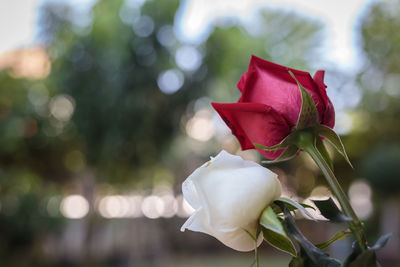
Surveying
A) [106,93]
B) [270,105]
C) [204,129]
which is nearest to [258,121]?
[270,105]

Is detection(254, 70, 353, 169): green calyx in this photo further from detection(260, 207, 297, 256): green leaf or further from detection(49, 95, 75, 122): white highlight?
detection(49, 95, 75, 122): white highlight

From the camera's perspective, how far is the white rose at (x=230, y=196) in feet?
0.78

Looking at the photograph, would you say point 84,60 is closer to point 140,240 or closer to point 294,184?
point 140,240

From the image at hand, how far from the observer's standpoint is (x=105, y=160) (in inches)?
236

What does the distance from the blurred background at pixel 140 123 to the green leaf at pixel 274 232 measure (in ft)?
13.7

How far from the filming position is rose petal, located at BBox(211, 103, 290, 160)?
270mm

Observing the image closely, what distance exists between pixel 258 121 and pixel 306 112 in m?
0.03

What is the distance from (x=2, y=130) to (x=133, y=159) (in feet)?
6.34

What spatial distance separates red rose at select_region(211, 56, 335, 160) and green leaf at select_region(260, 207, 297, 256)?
0.05 meters

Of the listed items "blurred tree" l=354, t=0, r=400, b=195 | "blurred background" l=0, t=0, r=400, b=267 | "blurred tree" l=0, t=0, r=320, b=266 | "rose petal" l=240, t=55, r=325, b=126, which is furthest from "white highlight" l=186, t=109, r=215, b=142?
"rose petal" l=240, t=55, r=325, b=126

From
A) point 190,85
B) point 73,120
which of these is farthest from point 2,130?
point 190,85

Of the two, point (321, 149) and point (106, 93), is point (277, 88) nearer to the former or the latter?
point (321, 149)

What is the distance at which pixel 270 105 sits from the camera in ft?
0.91

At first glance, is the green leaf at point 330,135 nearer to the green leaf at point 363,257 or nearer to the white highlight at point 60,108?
the green leaf at point 363,257
